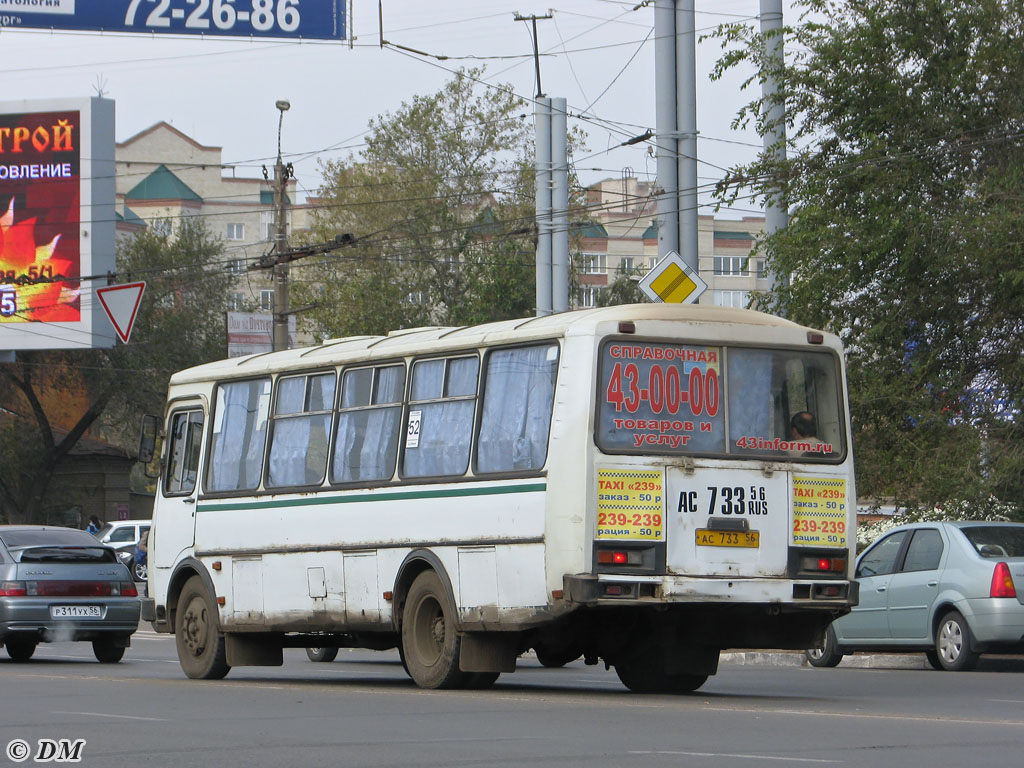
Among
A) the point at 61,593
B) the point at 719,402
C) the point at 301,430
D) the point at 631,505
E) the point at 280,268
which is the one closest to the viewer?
the point at 631,505

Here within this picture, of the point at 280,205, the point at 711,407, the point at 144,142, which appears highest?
the point at 144,142

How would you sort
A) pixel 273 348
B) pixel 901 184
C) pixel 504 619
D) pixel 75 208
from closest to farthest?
1. pixel 504 619
2. pixel 901 184
3. pixel 273 348
4. pixel 75 208

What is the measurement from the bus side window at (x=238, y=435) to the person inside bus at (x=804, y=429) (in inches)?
206

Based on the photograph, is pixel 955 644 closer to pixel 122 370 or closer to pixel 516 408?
pixel 516 408

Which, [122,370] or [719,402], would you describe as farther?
[122,370]

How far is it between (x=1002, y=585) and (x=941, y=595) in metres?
0.78

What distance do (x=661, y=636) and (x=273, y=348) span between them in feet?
67.6

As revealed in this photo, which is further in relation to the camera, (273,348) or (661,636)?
(273,348)

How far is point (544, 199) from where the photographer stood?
31.2 m

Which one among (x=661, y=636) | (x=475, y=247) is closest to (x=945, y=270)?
(x=661, y=636)

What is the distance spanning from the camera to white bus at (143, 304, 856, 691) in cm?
1347

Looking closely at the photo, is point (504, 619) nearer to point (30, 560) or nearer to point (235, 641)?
point (235, 641)

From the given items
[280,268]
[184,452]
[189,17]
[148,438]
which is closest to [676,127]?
[184,452]

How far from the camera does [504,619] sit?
45.4ft
